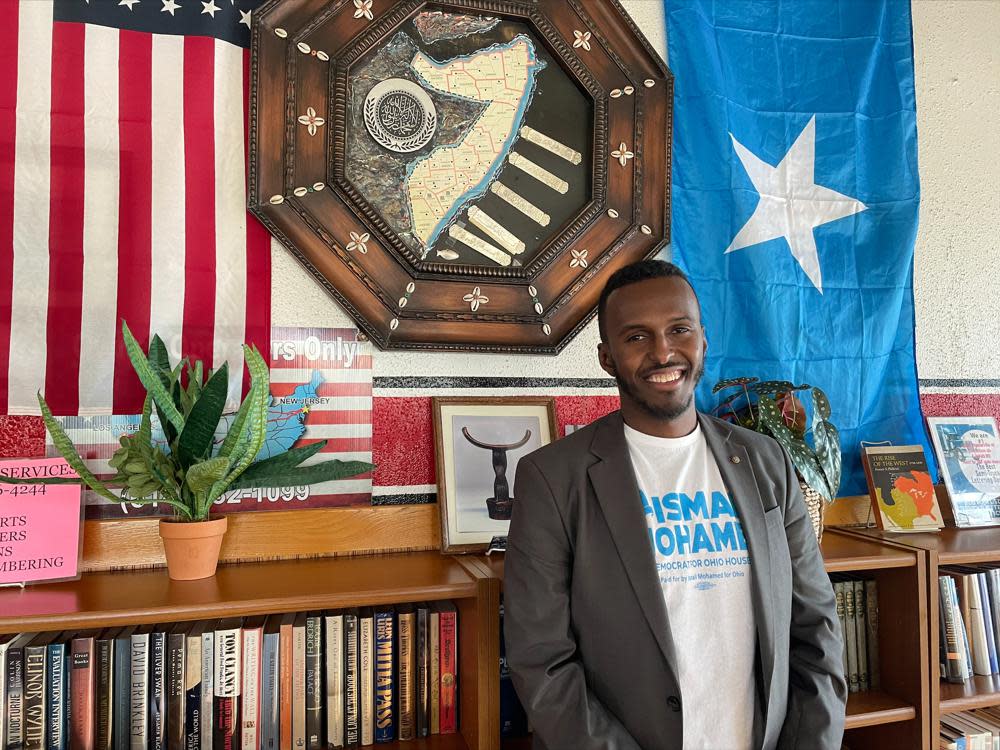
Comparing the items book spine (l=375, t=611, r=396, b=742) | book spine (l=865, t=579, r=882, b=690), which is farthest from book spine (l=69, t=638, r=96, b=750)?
book spine (l=865, t=579, r=882, b=690)

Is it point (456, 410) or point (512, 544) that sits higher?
point (456, 410)

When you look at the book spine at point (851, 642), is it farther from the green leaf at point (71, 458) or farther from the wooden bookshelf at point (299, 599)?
the green leaf at point (71, 458)

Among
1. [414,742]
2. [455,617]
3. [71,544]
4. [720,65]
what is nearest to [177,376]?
[71,544]

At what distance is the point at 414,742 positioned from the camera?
4.93 ft

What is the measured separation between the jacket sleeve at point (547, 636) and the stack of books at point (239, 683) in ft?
1.14

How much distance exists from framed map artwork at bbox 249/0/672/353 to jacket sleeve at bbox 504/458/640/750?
736mm

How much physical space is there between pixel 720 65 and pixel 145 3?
1700 mm

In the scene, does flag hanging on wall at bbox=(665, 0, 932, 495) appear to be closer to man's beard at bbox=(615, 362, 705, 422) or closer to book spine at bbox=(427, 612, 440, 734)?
man's beard at bbox=(615, 362, 705, 422)

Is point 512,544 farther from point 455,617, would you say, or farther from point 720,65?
point 720,65

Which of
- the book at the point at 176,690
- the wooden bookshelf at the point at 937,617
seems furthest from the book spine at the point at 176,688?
the wooden bookshelf at the point at 937,617

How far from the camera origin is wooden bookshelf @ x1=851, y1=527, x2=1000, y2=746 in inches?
67.7

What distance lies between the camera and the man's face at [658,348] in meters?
1.32

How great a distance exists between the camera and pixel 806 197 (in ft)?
7.33

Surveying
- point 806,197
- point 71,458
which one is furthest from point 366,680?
point 806,197
